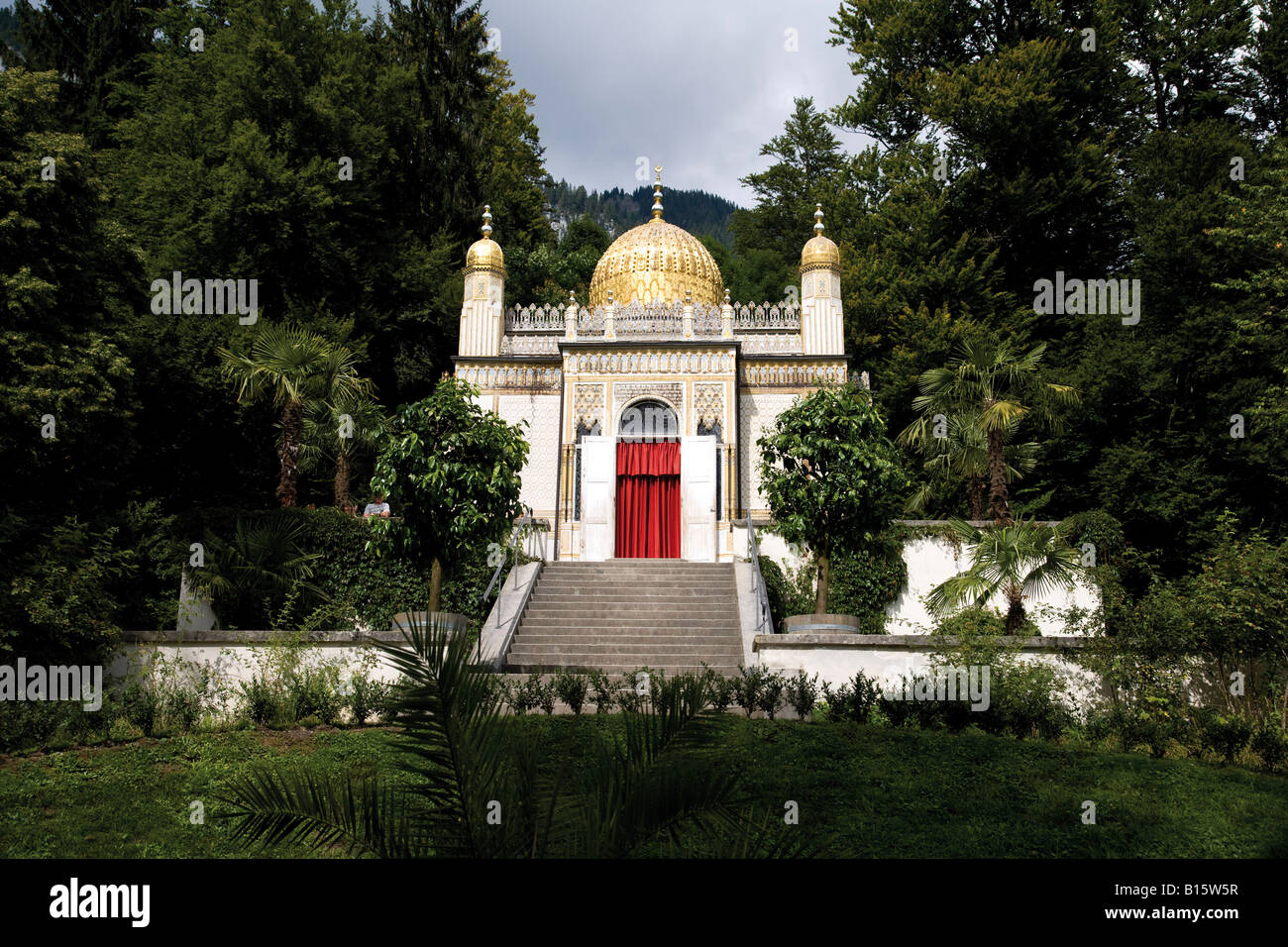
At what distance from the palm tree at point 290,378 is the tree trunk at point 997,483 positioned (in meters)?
12.5

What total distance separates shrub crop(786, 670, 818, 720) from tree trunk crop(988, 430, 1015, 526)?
6.61m

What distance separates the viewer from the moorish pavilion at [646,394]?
20.9m

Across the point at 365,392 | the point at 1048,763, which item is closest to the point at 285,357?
the point at 365,392

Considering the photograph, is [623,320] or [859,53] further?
[859,53]

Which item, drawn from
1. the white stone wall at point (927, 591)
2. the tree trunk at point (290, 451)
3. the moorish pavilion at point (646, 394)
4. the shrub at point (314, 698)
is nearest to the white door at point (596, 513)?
the moorish pavilion at point (646, 394)

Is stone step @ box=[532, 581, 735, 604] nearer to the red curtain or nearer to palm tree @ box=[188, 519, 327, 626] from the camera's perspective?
the red curtain

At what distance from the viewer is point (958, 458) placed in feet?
60.2

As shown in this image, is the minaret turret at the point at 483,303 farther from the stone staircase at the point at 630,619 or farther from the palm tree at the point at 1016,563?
the palm tree at the point at 1016,563

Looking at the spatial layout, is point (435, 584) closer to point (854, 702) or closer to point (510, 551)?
point (510, 551)

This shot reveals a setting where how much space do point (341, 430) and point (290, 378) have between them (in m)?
1.37

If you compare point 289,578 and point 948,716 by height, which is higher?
point 289,578

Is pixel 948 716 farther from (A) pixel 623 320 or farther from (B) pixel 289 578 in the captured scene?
(A) pixel 623 320
